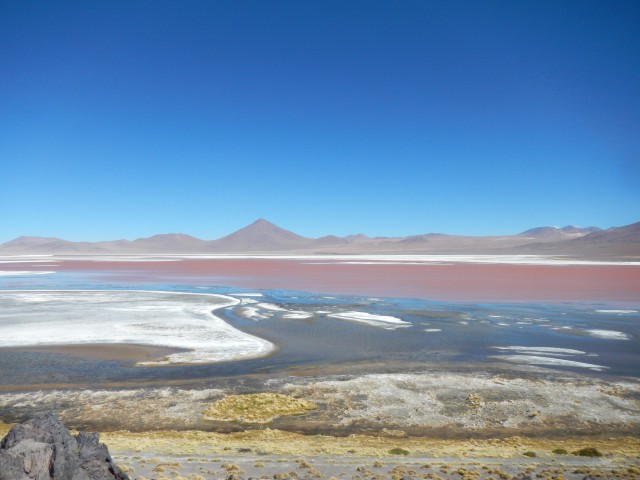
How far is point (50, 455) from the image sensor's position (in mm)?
4898

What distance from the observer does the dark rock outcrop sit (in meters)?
4.70

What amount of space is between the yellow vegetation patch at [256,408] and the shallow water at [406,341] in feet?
6.86

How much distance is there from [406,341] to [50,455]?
39.0 ft

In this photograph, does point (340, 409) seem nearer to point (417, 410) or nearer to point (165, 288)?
point (417, 410)

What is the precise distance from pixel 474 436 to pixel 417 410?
139 centimetres

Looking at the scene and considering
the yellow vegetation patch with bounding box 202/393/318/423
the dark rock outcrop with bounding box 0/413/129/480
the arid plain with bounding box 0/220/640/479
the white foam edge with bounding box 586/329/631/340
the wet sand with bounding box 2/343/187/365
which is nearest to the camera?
the dark rock outcrop with bounding box 0/413/129/480

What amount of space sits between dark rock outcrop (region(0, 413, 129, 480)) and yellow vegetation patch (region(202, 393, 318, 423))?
3719 millimetres

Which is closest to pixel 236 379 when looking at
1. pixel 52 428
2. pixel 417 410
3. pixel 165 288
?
pixel 417 410

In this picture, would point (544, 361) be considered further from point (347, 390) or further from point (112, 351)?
point (112, 351)

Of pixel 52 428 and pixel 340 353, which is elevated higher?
pixel 52 428

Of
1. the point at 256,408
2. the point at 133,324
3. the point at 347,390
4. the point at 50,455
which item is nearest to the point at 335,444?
the point at 256,408

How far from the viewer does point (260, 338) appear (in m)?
15.9

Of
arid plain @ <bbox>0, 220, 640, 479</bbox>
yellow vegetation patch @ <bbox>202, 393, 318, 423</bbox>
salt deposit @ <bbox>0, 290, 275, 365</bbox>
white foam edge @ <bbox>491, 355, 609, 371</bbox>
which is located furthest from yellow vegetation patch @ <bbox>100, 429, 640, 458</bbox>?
salt deposit @ <bbox>0, 290, 275, 365</bbox>

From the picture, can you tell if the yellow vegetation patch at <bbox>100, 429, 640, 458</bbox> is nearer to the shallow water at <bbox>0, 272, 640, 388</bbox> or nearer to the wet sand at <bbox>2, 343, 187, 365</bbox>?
the shallow water at <bbox>0, 272, 640, 388</bbox>
